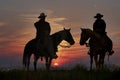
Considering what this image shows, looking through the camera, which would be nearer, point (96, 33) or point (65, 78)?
point (65, 78)

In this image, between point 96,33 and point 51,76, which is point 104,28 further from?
point 51,76

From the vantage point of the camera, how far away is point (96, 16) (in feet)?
83.4

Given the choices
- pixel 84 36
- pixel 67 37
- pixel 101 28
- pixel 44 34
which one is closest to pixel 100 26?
pixel 101 28

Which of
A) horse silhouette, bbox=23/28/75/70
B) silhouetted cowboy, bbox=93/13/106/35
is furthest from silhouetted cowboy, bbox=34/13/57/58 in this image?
silhouetted cowboy, bbox=93/13/106/35

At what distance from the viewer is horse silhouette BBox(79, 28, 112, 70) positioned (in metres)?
24.3

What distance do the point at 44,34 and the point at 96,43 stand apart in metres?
3.23

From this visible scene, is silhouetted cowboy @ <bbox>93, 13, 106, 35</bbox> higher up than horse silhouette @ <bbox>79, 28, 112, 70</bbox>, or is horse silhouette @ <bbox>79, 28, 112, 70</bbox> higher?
silhouetted cowboy @ <bbox>93, 13, 106, 35</bbox>

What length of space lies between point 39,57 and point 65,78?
24.9ft

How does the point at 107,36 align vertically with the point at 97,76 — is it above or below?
above

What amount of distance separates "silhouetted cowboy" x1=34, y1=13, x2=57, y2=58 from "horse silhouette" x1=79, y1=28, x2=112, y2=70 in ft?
6.02

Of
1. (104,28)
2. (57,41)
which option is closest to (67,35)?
(57,41)

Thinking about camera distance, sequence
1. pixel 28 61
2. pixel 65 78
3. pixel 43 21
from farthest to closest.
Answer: pixel 28 61 < pixel 43 21 < pixel 65 78

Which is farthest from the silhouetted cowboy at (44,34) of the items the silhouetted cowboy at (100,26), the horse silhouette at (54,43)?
the silhouetted cowboy at (100,26)

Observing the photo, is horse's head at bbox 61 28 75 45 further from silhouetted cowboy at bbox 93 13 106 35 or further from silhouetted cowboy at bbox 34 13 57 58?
silhouetted cowboy at bbox 93 13 106 35
